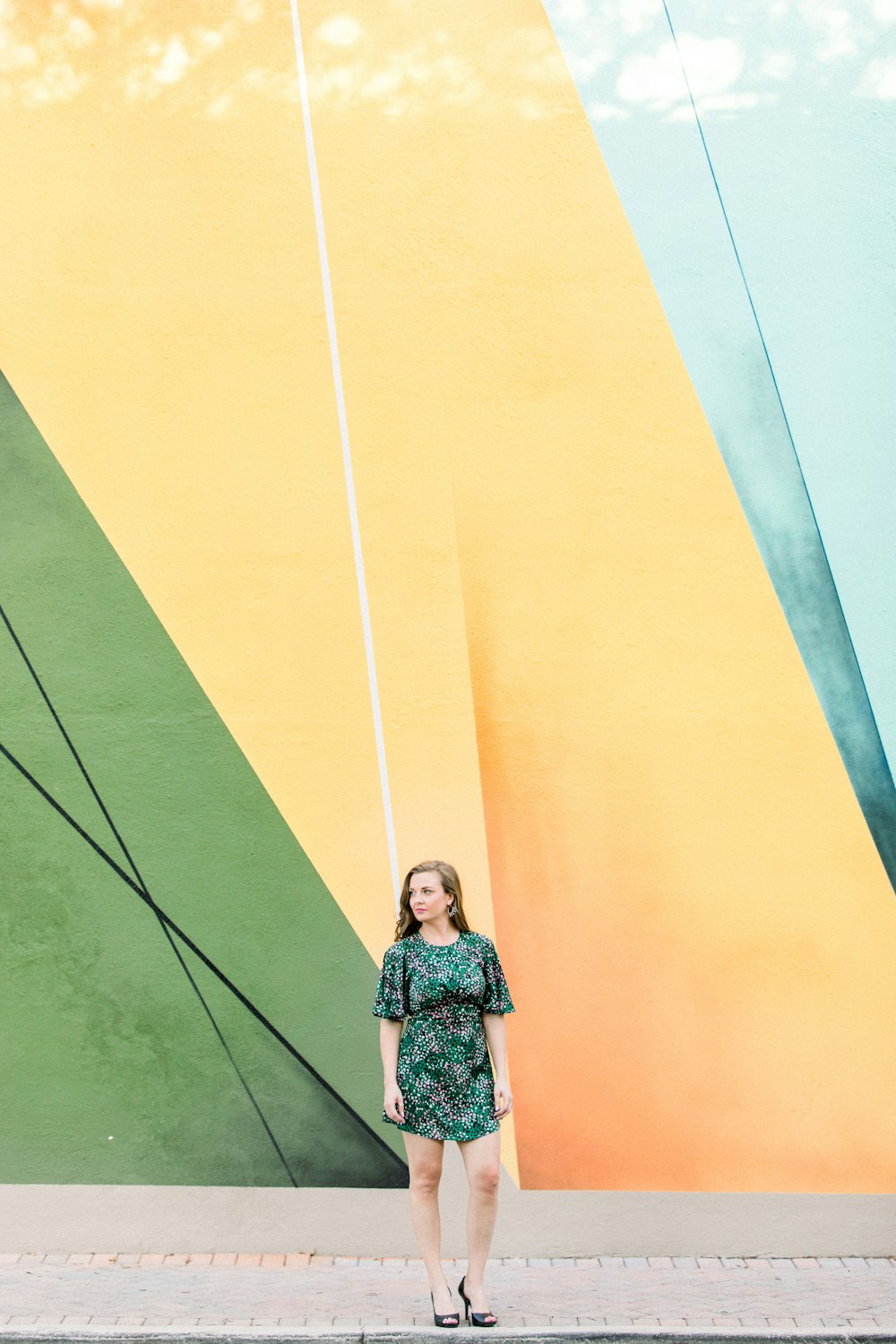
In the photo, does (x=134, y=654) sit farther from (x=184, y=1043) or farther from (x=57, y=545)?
(x=184, y=1043)

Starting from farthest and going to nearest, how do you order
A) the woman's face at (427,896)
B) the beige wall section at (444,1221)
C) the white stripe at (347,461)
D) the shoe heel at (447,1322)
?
the white stripe at (347,461), the beige wall section at (444,1221), the woman's face at (427,896), the shoe heel at (447,1322)

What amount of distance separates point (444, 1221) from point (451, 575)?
279 cm

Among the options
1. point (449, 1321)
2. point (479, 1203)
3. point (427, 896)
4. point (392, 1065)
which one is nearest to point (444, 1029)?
point (392, 1065)

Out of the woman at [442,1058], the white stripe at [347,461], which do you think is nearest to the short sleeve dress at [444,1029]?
the woman at [442,1058]

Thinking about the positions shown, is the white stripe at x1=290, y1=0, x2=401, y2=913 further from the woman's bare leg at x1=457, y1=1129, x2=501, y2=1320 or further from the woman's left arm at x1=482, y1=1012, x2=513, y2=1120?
the woman's bare leg at x1=457, y1=1129, x2=501, y2=1320

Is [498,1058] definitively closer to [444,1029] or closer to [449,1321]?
[444,1029]

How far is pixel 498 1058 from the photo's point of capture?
418 cm

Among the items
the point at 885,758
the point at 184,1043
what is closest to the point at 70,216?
the point at 184,1043

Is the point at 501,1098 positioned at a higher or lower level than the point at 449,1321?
higher

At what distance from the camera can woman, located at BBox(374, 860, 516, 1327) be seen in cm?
405

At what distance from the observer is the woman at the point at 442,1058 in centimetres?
405

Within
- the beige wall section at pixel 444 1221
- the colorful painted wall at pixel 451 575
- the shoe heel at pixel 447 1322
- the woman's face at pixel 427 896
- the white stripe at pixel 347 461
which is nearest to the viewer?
the shoe heel at pixel 447 1322

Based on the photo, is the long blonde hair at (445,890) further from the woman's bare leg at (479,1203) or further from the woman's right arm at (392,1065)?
the woman's bare leg at (479,1203)

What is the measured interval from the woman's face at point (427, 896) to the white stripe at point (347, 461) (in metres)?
0.83
